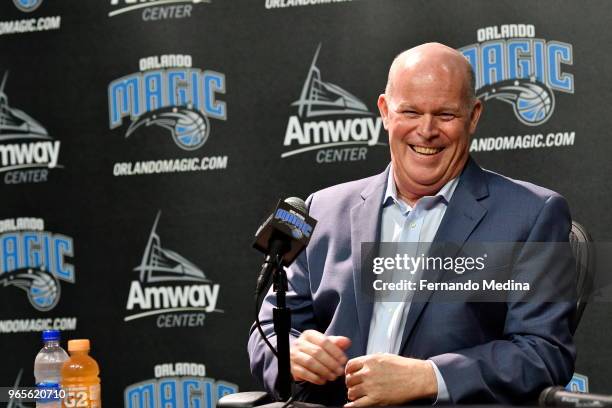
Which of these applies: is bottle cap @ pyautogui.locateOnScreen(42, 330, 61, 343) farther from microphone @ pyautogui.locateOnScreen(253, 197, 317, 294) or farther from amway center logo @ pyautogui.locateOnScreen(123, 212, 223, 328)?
amway center logo @ pyautogui.locateOnScreen(123, 212, 223, 328)

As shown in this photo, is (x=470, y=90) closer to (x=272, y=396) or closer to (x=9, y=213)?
(x=272, y=396)

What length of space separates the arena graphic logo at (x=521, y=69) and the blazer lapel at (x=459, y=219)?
55.6 inches

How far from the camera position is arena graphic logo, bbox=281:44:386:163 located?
14.3 feet

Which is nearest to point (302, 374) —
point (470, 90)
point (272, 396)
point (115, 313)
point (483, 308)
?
point (272, 396)

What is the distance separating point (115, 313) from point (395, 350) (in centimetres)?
234

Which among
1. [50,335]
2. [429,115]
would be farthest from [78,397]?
[429,115]

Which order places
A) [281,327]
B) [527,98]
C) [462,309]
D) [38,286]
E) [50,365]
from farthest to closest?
[38,286], [527,98], [50,365], [462,309], [281,327]

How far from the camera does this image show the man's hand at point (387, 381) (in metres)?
2.29

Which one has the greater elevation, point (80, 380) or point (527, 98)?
point (527, 98)

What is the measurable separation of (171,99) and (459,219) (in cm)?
231

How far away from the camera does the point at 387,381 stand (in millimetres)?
2285

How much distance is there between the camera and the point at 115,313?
4.65 meters

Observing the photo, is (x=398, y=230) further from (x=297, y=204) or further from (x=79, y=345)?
(x=79, y=345)

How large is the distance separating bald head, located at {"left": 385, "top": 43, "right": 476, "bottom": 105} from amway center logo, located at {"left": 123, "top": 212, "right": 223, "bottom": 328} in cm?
208
